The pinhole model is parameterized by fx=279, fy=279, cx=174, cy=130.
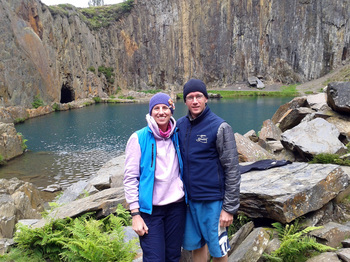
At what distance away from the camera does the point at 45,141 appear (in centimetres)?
2516

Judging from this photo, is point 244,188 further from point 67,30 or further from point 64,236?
point 67,30

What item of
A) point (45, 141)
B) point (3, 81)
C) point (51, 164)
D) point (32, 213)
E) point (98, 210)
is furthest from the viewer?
point (3, 81)

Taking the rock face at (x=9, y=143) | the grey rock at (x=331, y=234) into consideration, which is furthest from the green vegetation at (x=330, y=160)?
the rock face at (x=9, y=143)

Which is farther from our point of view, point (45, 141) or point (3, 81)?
point (3, 81)

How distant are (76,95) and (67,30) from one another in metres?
13.2

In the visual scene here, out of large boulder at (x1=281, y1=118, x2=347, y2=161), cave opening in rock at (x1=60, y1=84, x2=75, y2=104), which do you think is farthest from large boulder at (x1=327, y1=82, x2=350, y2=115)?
cave opening in rock at (x1=60, y1=84, x2=75, y2=104)

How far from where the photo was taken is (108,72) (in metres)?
72.4

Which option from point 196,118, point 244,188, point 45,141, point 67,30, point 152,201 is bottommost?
point 45,141

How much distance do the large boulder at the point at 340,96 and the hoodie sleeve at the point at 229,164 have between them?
30.0ft

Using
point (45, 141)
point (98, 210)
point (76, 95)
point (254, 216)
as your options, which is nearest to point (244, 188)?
point (254, 216)

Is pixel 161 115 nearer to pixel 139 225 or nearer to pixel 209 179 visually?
pixel 209 179

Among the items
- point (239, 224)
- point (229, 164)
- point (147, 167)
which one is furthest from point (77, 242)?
point (239, 224)

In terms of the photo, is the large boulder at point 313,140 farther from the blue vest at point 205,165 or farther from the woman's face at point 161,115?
the woman's face at point 161,115

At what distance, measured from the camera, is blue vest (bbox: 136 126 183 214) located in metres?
3.66
